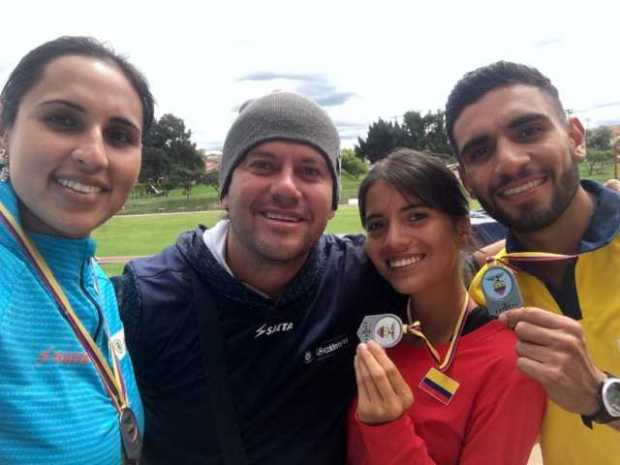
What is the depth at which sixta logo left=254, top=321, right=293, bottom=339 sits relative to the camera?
251 cm

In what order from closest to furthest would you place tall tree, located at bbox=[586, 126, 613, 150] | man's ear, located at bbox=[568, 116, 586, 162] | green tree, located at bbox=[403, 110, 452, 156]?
man's ear, located at bbox=[568, 116, 586, 162]
tall tree, located at bbox=[586, 126, 613, 150]
green tree, located at bbox=[403, 110, 452, 156]

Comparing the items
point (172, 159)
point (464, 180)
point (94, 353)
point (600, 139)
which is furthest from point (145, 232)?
point (600, 139)

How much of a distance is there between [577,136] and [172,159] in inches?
Result: 2224

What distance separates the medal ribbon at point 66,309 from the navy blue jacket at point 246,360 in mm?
488

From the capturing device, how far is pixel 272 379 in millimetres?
2496

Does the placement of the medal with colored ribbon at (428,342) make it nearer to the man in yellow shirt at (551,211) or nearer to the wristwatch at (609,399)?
the man in yellow shirt at (551,211)

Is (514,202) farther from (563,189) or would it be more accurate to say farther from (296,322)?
(296,322)

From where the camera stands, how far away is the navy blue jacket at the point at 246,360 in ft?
8.02

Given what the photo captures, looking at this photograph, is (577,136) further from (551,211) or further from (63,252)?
(63,252)

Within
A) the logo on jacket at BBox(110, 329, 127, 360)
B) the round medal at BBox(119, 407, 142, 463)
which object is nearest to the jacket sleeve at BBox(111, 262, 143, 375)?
the logo on jacket at BBox(110, 329, 127, 360)

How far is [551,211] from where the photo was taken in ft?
8.01

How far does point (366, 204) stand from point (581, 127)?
1.31m

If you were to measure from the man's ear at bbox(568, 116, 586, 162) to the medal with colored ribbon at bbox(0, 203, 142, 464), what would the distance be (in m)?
2.58

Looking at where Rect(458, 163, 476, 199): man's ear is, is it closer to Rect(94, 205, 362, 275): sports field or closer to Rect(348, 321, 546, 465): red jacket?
Rect(348, 321, 546, 465): red jacket
